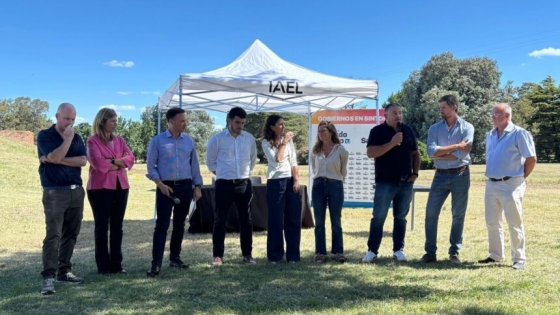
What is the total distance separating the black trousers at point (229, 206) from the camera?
5.11m

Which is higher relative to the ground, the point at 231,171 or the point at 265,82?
the point at 265,82

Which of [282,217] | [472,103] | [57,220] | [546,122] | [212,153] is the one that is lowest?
[282,217]

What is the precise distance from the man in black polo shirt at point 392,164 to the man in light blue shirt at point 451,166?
25cm

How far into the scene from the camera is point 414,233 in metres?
7.69

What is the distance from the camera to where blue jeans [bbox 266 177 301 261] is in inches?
207

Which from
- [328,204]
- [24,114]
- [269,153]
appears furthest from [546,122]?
[24,114]

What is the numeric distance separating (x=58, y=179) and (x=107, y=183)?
50 centimetres

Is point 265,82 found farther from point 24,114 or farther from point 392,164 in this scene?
point 24,114

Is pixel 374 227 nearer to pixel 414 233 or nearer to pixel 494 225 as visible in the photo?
pixel 494 225

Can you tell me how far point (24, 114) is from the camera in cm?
7544

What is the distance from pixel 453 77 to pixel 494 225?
139 ft

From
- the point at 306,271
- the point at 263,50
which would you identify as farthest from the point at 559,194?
the point at 306,271

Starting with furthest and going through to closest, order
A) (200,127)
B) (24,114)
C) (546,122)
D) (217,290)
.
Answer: (24,114) → (200,127) → (546,122) → (217,290)

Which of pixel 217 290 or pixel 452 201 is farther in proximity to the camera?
pixel 452 201
